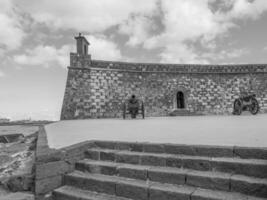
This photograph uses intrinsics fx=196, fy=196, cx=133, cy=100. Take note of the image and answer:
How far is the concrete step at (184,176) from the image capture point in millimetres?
1916

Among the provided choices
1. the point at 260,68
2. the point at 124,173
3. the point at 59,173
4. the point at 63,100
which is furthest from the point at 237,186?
the point at 260,68

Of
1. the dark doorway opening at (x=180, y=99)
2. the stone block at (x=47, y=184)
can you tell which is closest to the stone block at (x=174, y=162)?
the stone block at (x=47, y=184)

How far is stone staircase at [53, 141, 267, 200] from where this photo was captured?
6.53 feet

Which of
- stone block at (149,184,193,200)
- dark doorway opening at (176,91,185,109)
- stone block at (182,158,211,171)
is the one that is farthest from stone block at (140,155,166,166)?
dark doorway opening at (176,91,185,109)

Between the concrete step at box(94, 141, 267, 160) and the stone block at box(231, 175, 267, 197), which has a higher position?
the concrete step at box(94, 141, 267, 160)

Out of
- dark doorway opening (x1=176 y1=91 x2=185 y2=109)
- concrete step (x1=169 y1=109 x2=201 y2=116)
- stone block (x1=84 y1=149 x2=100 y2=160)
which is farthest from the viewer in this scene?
dark doorway opening (x1=176 y1=91 x2=185 y2=109)

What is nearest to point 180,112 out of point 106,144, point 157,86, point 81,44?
point 157,86

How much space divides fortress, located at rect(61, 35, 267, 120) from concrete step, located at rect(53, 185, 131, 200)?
9733 millimetres

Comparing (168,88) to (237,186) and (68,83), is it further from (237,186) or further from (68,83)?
(237,186)

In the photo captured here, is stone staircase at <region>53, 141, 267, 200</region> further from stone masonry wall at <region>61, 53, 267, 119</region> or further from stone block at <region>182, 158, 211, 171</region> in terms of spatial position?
stone masonry wall at <region>61, 53, 267, 119</region>

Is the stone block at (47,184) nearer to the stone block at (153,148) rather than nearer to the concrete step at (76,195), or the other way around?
the concrete step at (76,195)

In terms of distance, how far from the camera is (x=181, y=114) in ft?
45.2

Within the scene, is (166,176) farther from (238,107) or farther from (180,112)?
(180,112)

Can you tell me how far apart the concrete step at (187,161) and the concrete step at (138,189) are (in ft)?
1.00
